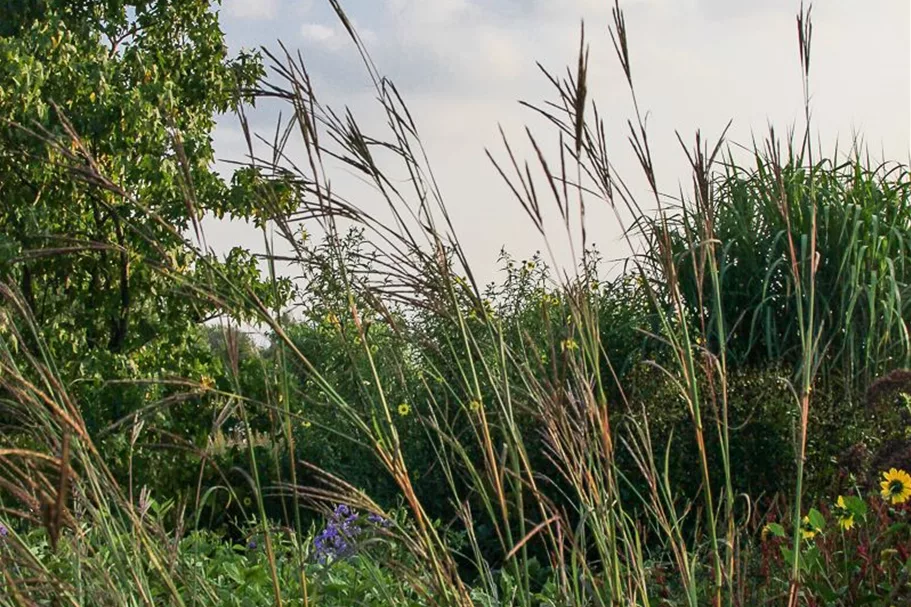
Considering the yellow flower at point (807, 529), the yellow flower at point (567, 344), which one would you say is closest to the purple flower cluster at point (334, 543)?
the yellow flower at point (807, 529)

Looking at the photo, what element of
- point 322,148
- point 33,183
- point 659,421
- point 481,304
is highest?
point 33,183

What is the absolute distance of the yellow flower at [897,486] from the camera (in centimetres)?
317

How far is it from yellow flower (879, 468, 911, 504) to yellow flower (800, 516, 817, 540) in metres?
0.22

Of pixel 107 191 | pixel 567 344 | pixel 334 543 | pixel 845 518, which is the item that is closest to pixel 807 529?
pixel 845 518

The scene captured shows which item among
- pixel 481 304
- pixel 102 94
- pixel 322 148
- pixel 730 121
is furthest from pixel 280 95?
pixel 102 94

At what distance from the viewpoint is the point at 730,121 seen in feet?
7.07

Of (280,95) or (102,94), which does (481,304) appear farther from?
(102,94)

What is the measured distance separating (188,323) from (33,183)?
1441 mm

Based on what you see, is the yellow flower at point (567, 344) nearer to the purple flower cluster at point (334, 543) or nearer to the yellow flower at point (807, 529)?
the yellow flower at point (807, 529)

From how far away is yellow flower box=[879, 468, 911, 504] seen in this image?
317 centimetres

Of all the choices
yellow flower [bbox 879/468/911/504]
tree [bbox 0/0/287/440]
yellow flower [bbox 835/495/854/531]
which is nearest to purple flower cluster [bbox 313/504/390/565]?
yellow flower [bbox 835/495/854/531]

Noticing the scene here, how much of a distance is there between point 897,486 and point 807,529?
0.30m

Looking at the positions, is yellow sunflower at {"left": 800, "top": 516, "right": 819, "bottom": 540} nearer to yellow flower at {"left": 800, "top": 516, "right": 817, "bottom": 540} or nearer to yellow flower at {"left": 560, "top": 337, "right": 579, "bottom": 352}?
yellow flower at {"left": 800, "top": 516, "right": 817, "bottom": 540}

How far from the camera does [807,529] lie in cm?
335
